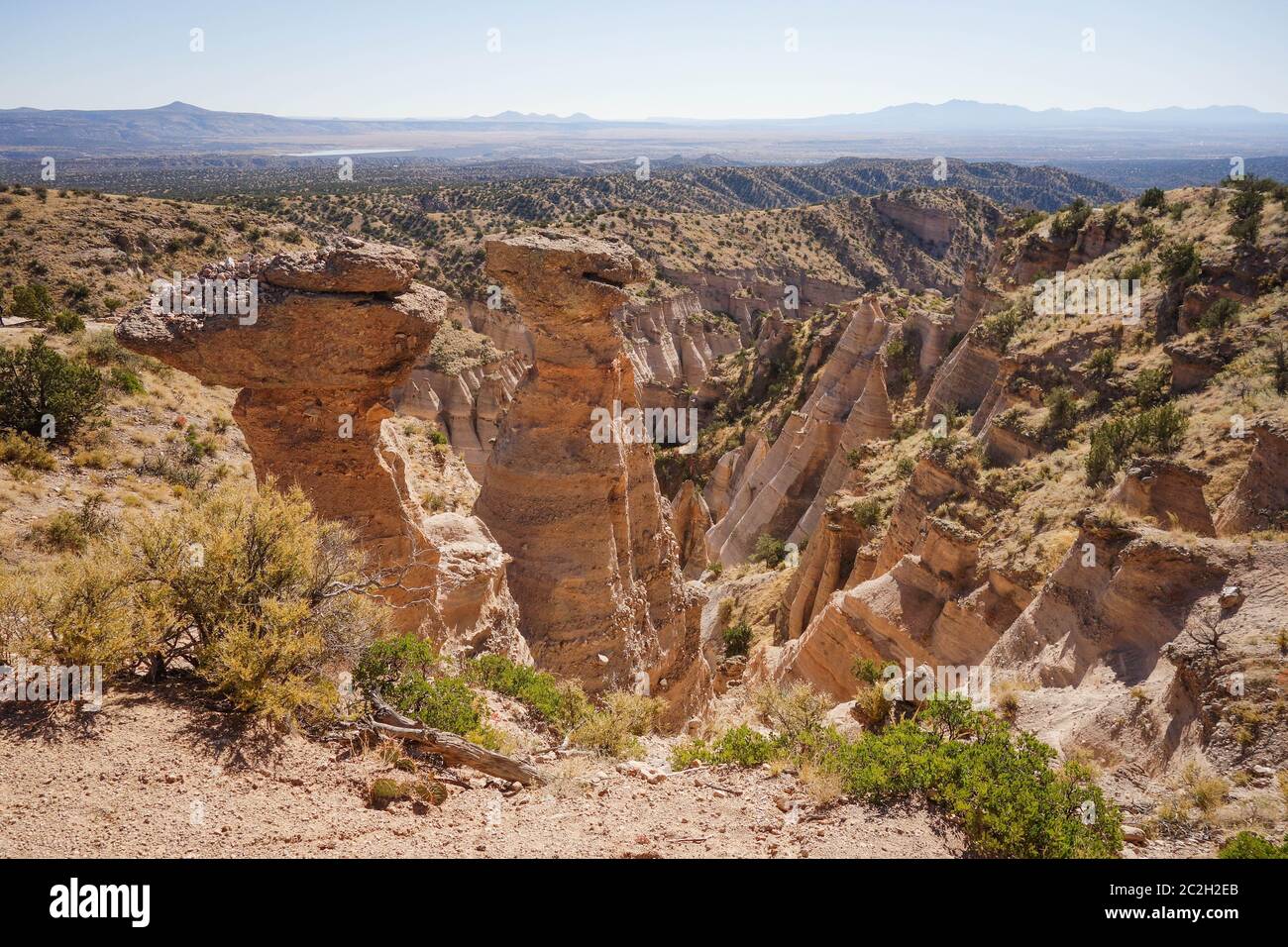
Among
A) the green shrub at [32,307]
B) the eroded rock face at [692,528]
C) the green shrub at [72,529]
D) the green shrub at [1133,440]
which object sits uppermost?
the green shrub at [32,307]

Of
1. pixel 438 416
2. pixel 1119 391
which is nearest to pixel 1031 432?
pixel 1119 391

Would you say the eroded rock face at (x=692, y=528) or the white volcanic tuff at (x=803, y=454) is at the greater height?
the white volcanic tuff at (x=803, y=454)

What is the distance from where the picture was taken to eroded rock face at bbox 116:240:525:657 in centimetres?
962

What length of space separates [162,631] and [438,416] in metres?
32.5

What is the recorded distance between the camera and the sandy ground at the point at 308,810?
16.6ft

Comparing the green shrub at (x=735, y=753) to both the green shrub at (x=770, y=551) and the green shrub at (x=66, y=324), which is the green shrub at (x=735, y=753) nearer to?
the green shrub at (x=770, y=551)

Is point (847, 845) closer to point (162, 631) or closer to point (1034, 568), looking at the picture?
point (162, 631)

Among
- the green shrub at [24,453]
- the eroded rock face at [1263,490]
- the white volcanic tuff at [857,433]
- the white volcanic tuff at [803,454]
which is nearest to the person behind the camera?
the eroded rock face at [1263,490]

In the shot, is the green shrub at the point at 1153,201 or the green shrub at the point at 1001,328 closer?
the green shrub at the point at 1001,328

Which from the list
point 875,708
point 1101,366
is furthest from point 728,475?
point 875,708

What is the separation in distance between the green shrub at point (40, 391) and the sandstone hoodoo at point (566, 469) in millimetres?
10929

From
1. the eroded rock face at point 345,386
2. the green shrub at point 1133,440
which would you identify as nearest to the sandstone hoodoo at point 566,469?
the eroded rock face at point 345,386

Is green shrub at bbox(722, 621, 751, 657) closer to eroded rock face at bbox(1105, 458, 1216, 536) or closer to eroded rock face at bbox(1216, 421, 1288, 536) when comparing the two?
eroded rock face at bbox(1105, 458, 1216, 536)
